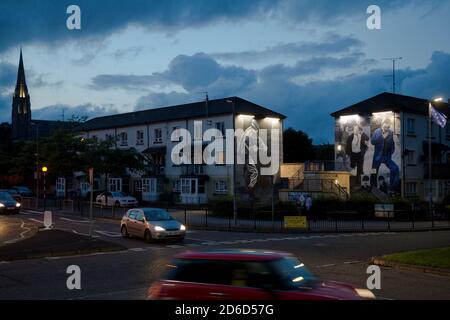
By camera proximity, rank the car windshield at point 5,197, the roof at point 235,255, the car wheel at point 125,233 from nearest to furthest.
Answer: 1. the roof at point 235,255
2. the car wheel at point 125,233
3. the car windshield at point 5,197

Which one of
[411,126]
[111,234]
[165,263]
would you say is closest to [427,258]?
[165,263]

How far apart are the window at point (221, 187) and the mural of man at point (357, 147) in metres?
12.5

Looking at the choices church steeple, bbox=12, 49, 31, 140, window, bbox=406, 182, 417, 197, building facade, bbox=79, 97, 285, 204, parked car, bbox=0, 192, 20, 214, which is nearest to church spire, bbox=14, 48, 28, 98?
church steeple, bbox=12, 49, 31, 140

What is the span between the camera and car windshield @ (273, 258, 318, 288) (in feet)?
25.4

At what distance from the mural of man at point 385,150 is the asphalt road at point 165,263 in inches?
854

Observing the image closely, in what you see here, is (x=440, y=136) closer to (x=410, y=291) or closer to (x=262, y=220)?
(x=262, y=220)

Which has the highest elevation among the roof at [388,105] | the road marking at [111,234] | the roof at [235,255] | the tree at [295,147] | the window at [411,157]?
the roof at [388,105]

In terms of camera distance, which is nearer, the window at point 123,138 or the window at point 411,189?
the window at point 411,189

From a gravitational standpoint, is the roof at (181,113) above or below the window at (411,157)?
above

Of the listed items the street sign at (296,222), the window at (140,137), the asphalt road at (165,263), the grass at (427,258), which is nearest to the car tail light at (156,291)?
the asphalt road at (165,263)

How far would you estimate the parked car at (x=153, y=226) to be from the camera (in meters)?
23.2

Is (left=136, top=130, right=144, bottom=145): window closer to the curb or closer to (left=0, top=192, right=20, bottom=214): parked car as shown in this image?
(left=0, top=192, right=20, bottom=214): parked car

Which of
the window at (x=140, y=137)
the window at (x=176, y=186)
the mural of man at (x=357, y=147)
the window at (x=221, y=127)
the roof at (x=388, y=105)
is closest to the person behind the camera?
the roof at (x=388, y=105)

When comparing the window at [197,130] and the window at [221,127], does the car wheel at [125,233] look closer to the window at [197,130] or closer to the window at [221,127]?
the window at [221,127]
